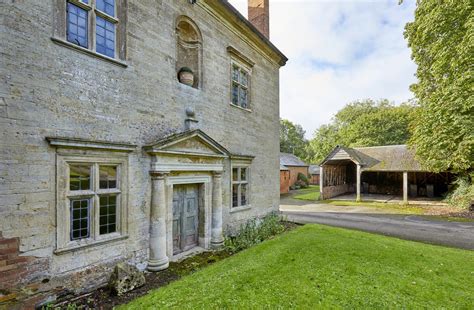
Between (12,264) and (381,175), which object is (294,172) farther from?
(12,264)

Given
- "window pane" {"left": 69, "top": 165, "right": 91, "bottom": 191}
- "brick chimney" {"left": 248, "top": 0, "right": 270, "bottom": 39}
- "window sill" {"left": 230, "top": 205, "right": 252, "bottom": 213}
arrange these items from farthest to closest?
1. "brick chimney" {"left": 248, "top": 0, "right": 270, "bottom": 39}
2. "window sill" {"left": 230, "top": 205, "right": 252, "bottom": 213}
3. "window pane" {"left": 69, "top": 165, "right": 91, "bottom": 191}

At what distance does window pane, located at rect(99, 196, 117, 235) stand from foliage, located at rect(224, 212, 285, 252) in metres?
3.85

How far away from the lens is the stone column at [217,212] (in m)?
7.77

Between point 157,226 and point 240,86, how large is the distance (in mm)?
6493

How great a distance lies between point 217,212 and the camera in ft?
25.9

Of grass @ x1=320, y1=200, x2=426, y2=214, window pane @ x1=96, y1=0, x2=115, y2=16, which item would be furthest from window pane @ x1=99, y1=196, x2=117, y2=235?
grass @ x1=320, y1=200, x2=426, y2=214

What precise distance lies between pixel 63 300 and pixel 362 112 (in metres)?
49.3

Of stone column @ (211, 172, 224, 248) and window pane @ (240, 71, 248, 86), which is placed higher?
window pane @ (240, 71, 248, 86)

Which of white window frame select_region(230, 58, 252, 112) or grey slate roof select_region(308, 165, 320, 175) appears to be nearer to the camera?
white window frame select_region(230, 58, 252, 112)

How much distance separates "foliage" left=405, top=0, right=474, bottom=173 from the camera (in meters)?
13.3

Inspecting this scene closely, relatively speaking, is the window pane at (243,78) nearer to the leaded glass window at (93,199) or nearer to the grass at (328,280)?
the leaded glass window at (93,199)

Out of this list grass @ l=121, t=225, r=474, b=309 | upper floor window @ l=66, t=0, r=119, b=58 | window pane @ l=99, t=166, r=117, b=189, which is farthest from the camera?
window pane @ l=99, t=166, r=117, b=189

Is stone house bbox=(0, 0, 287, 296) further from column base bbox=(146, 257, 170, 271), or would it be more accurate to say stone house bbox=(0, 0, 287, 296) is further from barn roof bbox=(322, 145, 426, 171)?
barn roof bbox=(322, 145, 426, 171)

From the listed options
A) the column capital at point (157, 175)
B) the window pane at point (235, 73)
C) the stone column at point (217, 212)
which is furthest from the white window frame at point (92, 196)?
the window pane at point (235, 73)
